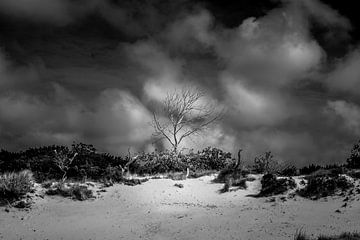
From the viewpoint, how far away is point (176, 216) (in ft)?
53.0

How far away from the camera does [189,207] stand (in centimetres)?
1734

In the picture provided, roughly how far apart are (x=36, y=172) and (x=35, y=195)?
12.3 feet

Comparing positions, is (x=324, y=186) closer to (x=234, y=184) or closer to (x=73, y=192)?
(x=234, y=184)

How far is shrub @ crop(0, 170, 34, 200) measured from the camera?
18.1 m

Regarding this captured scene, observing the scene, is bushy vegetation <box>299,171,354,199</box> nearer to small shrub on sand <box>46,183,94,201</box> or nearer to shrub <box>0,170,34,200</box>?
small shrub on sand <box>46,183,94,201</box>

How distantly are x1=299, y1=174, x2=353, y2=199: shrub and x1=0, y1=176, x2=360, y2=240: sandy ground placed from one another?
1.39 feet

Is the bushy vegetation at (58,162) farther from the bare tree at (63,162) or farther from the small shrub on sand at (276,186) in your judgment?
the small shrub on sand at (276,186)

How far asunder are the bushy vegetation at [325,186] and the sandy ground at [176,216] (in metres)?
0.43

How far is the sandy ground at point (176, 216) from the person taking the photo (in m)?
14.0

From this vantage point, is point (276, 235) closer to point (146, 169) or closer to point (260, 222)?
point (260, 222)

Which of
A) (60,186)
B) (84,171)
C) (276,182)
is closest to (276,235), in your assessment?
(276,182)

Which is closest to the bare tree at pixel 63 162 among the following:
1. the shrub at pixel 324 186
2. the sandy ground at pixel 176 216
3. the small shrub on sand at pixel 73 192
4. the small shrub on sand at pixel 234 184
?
the small shrub on sand at pixel 73 192

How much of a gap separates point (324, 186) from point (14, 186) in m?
13.6

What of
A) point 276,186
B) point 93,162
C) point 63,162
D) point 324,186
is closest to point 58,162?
point 63,162
